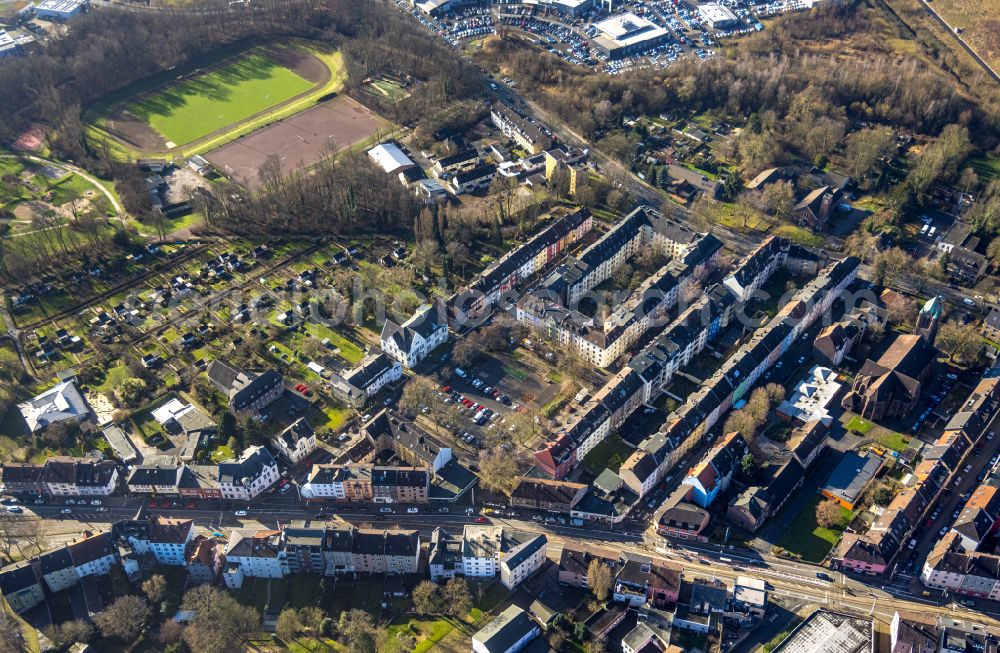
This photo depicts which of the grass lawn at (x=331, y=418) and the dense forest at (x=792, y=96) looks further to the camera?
the dense forest at (x=792, y=96)

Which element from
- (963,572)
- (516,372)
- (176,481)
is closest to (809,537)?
(963,572)

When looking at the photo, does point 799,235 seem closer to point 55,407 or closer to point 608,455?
point 608,455

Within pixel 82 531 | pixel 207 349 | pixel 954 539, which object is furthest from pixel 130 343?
pixel 954 539

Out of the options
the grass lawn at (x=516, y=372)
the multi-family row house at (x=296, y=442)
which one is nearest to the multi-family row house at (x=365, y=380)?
the multi-family row house at (x=296, y=442)

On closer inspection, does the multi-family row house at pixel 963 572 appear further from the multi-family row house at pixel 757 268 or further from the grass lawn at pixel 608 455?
the multi-family row house at pixel 757 268

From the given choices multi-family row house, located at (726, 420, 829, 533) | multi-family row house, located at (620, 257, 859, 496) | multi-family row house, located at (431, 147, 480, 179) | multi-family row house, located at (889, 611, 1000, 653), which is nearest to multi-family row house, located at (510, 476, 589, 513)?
multi-family row house, located at (620, 257, 859, 496)
